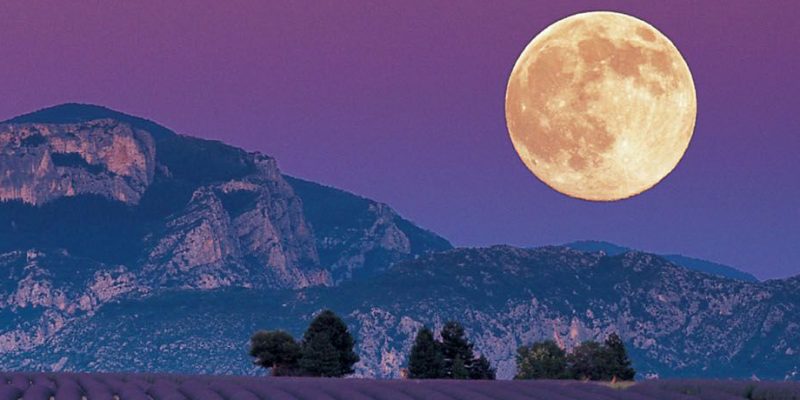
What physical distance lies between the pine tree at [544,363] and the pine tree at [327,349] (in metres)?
23.5

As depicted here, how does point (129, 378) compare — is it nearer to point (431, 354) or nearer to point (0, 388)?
point (0, 388)

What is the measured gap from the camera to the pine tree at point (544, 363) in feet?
516

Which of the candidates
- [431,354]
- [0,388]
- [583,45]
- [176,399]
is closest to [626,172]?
[583,45]

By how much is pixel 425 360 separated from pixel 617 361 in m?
25.0

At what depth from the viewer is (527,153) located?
61.6 m

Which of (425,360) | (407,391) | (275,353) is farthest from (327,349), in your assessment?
(407,391)

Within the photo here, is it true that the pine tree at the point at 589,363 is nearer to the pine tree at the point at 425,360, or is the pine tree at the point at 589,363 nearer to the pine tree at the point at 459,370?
the pine tree at the point at 459,370

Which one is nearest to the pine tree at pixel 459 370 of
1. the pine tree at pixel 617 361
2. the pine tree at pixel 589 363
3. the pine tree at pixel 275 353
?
the pine tree at pixel 589 363

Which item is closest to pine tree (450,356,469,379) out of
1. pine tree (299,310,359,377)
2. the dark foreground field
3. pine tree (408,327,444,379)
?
pine tree (408,327,444,379)

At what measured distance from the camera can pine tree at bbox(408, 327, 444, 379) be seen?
483ft

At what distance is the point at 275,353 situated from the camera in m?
148

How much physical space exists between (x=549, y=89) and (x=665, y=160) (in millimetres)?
6479

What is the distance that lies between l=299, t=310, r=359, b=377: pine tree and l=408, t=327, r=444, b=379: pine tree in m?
7.00

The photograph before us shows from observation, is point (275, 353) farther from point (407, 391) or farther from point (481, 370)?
point (407, 391)
